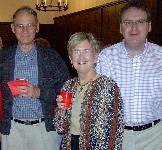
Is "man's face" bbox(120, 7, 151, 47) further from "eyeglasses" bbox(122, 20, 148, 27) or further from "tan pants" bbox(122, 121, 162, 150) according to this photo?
"tan pants" bbox(122, 121, 162, 150)

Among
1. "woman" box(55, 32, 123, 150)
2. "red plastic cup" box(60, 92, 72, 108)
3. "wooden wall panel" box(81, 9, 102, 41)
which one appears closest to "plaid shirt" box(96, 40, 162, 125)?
"woman" box(55, 32, 123, 150)

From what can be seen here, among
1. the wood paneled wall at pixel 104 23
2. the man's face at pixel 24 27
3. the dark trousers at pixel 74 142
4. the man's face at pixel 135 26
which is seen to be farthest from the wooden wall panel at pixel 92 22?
the dark trousers at pixel 74 142

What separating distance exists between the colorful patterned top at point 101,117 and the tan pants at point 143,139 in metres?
0.30

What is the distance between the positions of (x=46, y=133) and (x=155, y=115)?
94 cm

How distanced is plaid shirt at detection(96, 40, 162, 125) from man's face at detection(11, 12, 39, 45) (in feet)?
2.33

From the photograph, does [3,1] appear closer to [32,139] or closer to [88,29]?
[88,29]

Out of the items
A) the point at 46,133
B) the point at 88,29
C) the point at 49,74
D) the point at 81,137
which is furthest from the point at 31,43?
the point at 88,29

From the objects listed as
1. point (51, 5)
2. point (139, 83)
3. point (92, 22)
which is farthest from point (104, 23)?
point (139, 83)

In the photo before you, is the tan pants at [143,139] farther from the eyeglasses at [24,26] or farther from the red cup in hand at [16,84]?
the eyeglasses at [24,26]

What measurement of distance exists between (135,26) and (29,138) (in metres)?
1.27

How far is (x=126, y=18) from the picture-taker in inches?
103

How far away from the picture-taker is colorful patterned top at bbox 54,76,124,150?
2.22 meters

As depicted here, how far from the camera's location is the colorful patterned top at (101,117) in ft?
7.27

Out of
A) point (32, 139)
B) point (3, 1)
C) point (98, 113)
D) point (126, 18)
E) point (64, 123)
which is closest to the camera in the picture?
point (98, 113)
